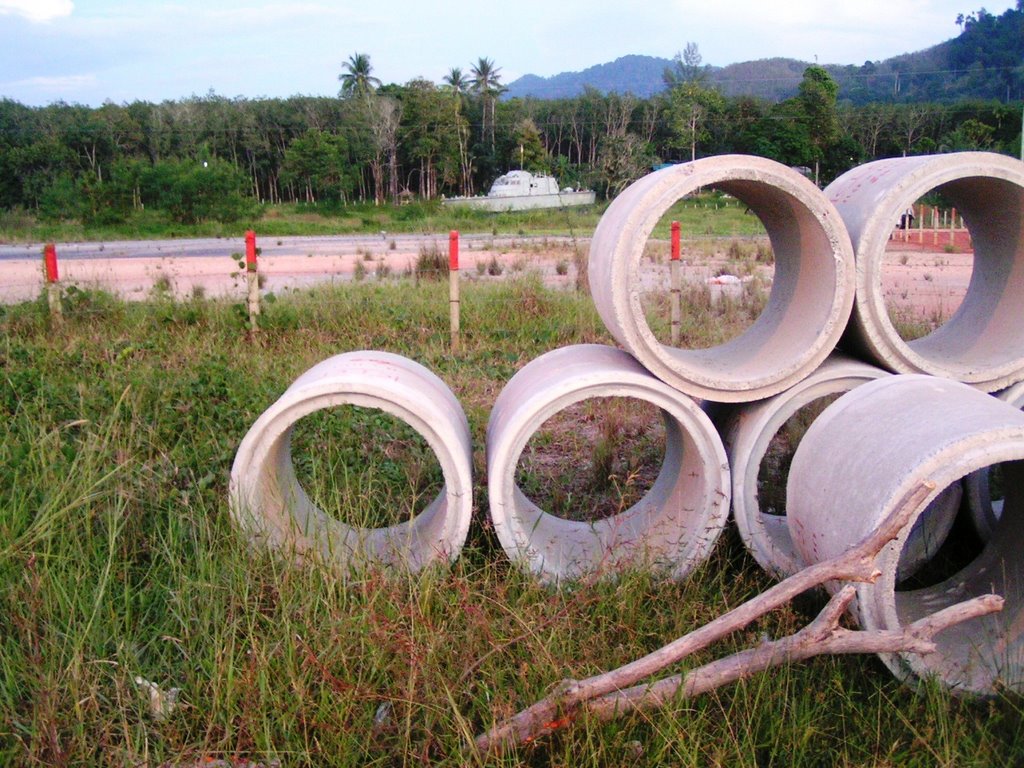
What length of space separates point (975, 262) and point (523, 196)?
131ft

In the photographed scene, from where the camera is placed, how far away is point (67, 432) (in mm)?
4527

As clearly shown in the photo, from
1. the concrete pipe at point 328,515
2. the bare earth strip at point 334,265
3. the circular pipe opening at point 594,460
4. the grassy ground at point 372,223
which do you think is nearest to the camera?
the concrete pipe at point 328,515

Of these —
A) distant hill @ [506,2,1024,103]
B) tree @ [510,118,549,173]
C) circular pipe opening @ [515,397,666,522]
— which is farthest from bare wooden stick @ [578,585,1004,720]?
distant hill @ [506,2,1024,103]

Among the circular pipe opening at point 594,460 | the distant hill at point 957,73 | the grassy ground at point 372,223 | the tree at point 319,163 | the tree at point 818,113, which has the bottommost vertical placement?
the circular pipe opening at point 594,460

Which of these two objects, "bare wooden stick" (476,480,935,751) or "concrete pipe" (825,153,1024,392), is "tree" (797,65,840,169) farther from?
"bare wooden stick" (476,480,935,751)

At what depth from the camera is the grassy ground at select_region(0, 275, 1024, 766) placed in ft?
8.46

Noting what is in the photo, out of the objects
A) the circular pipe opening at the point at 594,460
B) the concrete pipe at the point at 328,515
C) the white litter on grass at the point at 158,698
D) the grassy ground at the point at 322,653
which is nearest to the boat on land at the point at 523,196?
the circular pipe opening at the point at 594,460

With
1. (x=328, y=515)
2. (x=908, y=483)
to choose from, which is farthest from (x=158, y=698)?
(x=908, y=483)

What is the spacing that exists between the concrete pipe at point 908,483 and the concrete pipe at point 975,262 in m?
0.48

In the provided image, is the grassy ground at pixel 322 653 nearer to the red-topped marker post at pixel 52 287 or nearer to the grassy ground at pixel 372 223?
the red-topped marker post at pixel 52 287

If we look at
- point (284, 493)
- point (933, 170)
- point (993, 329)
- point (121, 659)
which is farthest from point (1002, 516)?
point (121, 659)

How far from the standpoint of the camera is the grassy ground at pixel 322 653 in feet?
8.46

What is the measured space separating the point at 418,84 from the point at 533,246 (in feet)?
99.3

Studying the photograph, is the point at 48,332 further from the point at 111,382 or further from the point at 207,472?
the point at 207,472
